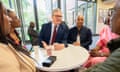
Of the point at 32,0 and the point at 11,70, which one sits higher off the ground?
the point at 32,0

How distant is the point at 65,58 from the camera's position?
1.88 m

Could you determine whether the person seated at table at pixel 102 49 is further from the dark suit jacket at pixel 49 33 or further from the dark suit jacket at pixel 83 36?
the dark suit jacket at pixel 49 33

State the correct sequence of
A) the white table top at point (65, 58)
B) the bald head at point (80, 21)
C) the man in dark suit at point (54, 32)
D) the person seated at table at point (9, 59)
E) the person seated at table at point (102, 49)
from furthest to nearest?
the bald head at point (80, 21)
the man in dark suit at point (54, 32)
the person seated at table at point (102, 49)
the white table top at point (65, 58)
the person seated at table at point (9, 59)

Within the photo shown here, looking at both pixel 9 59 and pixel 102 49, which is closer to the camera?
pixel 9 59

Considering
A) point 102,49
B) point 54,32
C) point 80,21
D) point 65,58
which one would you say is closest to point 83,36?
point 80,21

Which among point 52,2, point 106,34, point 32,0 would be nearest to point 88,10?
point 52,2

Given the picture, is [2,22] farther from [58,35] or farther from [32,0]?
[32,0]

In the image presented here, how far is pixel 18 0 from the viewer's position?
4.70m

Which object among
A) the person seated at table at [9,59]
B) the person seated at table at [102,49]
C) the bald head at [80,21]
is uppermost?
the bald head at [80,21]

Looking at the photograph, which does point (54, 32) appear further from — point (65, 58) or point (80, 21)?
point (65, 58)

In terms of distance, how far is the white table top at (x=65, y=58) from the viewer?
1664 mm

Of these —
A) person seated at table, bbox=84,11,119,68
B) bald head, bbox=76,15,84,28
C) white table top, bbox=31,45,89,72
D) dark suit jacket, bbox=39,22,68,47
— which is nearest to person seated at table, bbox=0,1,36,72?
white table top, bbox=31,45,89,72

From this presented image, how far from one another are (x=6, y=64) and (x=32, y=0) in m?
4.32

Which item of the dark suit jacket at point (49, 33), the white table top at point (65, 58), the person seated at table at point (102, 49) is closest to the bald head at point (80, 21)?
the dark suit jacket at point (49, 33)
